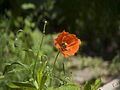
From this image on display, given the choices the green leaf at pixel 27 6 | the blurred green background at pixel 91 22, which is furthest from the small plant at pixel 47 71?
the blurred green background at pixel 91 22

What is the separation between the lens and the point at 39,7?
297 centimetres

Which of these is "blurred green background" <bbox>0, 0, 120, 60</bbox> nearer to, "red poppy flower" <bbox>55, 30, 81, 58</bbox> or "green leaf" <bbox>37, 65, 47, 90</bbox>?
"red poppy flower" <bbox>55, 30, 81, 58</bbox>

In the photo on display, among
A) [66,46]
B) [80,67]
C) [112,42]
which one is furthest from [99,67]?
[66,46]

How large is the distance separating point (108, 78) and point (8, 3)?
1861 mm

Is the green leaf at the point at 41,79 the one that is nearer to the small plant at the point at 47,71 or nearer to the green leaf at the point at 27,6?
the small plant at the point at 47,71

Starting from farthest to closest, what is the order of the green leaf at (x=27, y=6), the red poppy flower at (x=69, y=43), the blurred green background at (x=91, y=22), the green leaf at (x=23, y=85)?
the blurred green background at (x=91, y=22)
the green leaf at (x=27, y=6)
the red poppy flower at (x=69, y=43)
the green leaf at (x=23, y=85)

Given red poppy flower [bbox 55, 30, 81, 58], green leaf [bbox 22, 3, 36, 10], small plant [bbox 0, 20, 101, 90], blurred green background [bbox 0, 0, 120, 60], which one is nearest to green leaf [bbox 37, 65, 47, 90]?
small plant [bbox 0, 20, 101, 90]

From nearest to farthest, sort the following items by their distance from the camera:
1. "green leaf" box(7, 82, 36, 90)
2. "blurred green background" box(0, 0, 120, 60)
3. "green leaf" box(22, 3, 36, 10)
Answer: "green leaf" box(7, 82, 36, 90), "green leaf" box(22, 3, 36, 10), "blurred green background" box(0, 0, 120, 60)

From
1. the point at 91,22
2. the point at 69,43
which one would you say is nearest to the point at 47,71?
the point at 69,43

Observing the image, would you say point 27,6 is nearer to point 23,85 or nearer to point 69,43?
point 69,43

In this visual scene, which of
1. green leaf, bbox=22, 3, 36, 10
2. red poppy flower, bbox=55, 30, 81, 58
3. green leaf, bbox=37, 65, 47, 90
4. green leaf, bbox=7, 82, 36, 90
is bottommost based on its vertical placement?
green leaf, bbox=7, 82, 36, 90

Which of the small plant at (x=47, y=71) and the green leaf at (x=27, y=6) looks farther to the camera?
the green leaf at (x=27, y=6)

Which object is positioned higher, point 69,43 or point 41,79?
point 69,43

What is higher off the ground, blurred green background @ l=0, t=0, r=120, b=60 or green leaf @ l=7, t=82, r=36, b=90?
blurred green background @ l=0, t=0, r=120, b=60
